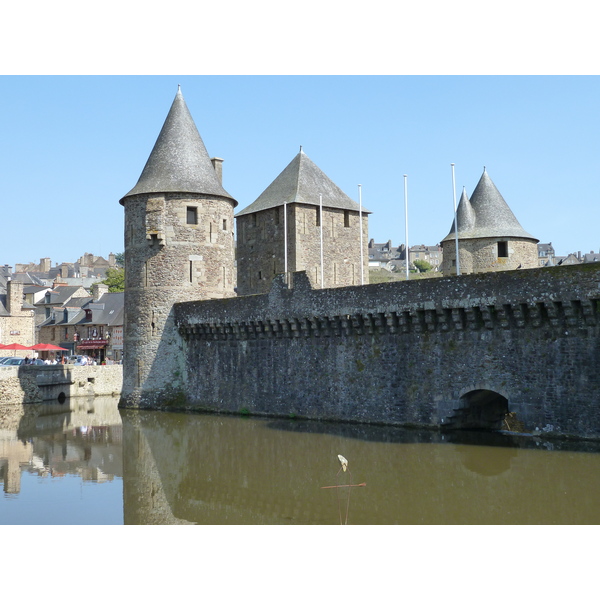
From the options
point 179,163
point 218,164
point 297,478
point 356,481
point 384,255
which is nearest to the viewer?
point 356,481

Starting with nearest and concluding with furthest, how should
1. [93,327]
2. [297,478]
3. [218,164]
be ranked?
1. [297,478]
2. [218,164]
3. [93,327]

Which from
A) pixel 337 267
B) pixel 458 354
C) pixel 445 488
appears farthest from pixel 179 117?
pixel 445 488

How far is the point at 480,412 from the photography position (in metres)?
15.6

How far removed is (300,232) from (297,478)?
17.5 metres

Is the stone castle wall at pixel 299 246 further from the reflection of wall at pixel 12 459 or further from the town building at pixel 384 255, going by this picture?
the town building at pixel 384 255

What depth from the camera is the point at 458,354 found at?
587 inches

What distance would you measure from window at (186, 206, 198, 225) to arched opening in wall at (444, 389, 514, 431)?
11721 mm

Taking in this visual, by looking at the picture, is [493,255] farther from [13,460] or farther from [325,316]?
[13,460]

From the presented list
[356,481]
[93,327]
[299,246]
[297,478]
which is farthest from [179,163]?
[93,327]

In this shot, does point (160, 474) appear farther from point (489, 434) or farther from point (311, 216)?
point (311, 216)

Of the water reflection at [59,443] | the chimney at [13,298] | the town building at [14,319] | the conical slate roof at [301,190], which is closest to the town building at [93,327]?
the town building at [14,319]

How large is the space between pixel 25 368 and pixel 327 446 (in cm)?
1678

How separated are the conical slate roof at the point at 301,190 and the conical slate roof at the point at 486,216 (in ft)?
14.1

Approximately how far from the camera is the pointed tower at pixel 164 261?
22.7 m
